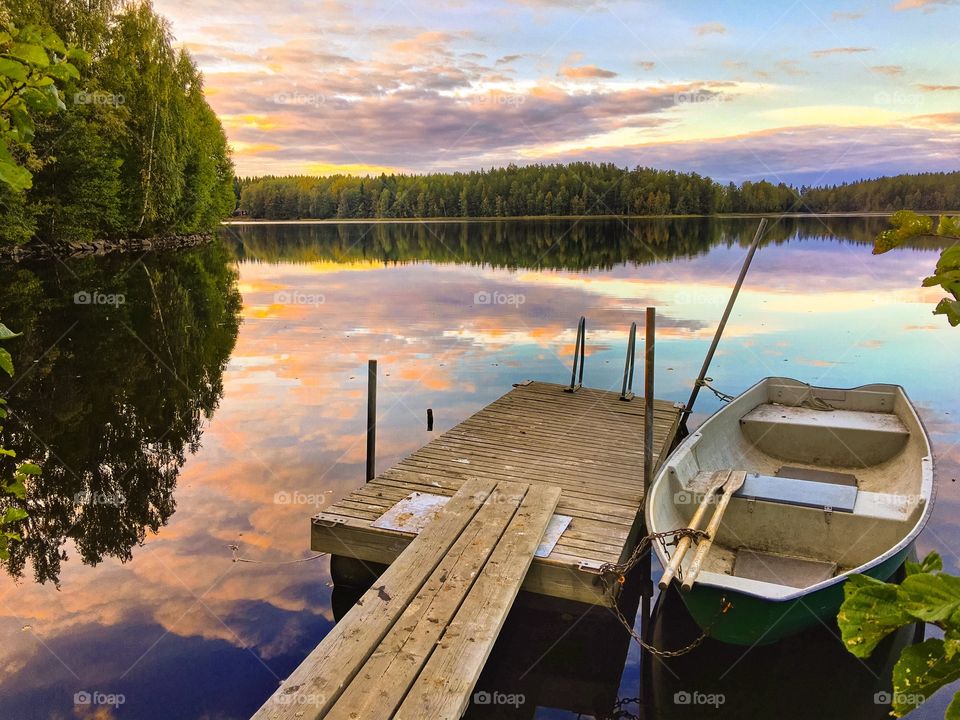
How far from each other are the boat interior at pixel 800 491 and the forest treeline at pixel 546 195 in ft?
437

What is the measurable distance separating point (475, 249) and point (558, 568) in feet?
189

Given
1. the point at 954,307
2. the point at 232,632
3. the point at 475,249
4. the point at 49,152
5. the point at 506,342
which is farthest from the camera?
the point at 475,249

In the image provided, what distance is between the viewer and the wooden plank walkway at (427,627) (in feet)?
13.9

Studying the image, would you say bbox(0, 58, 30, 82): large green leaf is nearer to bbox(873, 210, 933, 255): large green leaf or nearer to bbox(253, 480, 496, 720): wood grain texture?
bbox(873, 210, 933, 255): large green leaf

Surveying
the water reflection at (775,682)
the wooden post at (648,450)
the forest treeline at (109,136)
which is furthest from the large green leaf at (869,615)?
the forest treeline at (109,136)

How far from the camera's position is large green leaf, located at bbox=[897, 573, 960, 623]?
1201 mm

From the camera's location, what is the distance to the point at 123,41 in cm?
4228

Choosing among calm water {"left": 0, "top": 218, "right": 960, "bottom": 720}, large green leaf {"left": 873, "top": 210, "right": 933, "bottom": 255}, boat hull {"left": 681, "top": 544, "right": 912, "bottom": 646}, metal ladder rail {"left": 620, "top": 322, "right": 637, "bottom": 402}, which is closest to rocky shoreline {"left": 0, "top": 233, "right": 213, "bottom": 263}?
calm water {"left": 0, "top": 218, "right": 960, "bottom": 720}

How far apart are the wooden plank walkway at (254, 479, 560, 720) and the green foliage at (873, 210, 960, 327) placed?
142 inches

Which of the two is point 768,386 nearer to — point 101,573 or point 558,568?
point 558,568

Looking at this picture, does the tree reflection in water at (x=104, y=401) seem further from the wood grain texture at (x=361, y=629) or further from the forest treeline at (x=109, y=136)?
the forest treeline at (x=109, y=136)

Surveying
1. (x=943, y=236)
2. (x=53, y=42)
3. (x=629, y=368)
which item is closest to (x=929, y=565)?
(x=943, y=236)

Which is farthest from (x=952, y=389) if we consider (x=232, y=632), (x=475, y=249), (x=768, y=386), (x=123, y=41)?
(x=475, y=249)

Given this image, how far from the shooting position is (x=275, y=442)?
38.5ft
